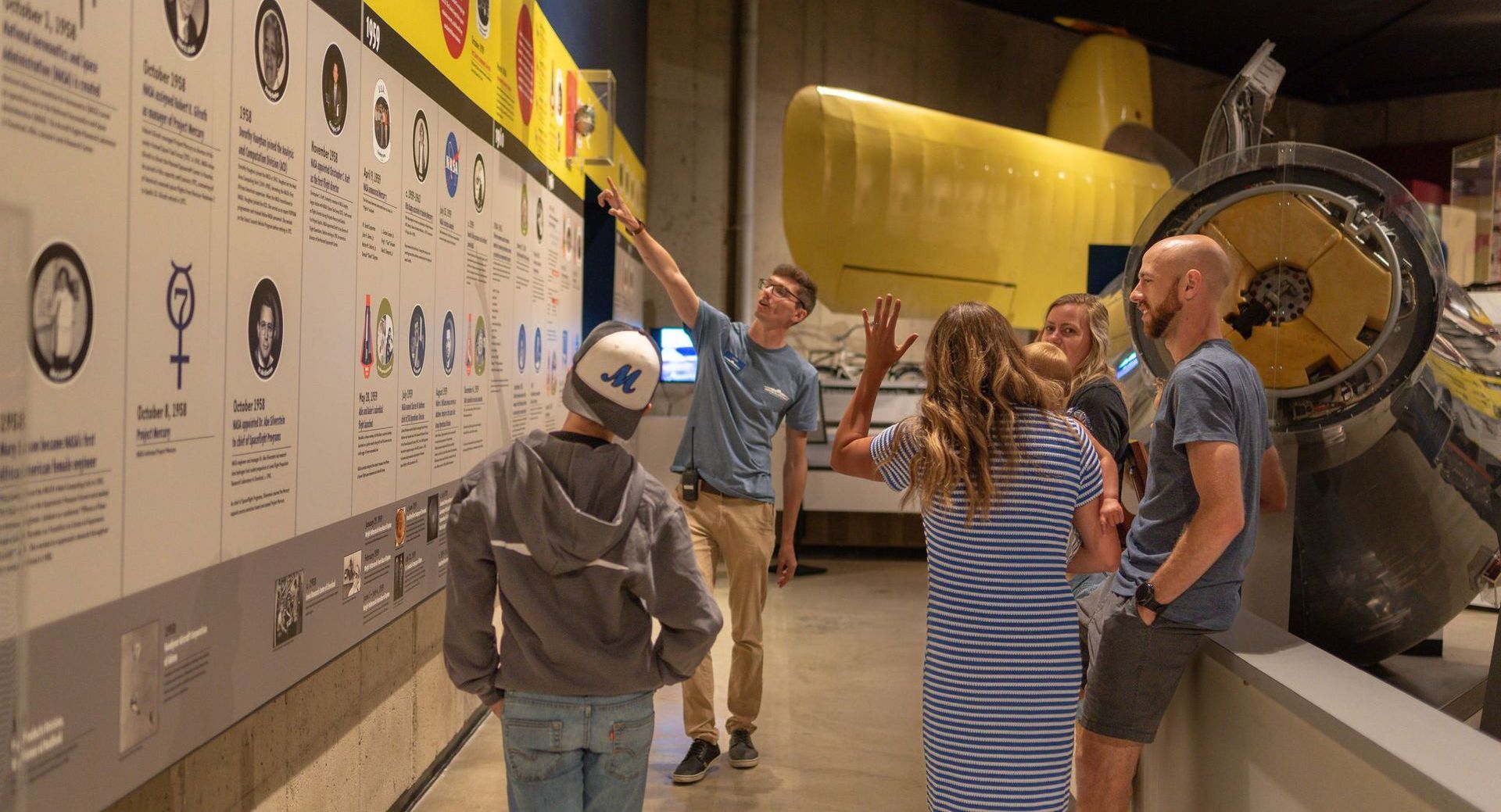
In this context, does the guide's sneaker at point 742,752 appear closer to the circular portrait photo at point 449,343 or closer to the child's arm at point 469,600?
the circular portrait photo at point 449,343

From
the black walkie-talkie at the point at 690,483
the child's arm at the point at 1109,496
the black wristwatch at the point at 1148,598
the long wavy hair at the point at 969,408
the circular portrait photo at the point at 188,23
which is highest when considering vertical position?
the circular portrait photo at the point at 188,23

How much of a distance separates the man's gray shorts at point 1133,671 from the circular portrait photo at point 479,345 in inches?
84.4

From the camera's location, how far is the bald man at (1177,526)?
184cm

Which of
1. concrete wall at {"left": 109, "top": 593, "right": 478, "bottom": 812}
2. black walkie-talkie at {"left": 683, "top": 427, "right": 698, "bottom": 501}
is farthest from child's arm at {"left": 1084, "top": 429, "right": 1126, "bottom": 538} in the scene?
concrete wall at {"left": 109, "top": 593, "right": 478, "bottom": 812}

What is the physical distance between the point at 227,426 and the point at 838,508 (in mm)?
5938

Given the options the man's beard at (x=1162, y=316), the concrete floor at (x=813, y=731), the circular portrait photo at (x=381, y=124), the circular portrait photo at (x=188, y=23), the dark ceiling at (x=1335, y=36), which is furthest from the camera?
the dark ceiling at (x=1335, y=36)

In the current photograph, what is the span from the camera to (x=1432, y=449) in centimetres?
295

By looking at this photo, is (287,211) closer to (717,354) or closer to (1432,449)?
(717,354)

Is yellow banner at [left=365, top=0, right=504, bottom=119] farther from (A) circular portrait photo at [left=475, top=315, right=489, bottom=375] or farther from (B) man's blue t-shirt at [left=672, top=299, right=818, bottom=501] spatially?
(B) man's blue t-shirt at [left=672, top=299, right=818, bottom=501]

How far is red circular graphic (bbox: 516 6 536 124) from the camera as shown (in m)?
3.85

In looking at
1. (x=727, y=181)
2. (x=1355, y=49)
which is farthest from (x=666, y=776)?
(x=1355, y=49)

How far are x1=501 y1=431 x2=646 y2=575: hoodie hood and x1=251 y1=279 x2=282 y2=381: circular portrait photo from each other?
59 cm

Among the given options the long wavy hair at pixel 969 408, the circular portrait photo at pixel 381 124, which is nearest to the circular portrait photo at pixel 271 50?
the circular portrait photo at pixel 381 124

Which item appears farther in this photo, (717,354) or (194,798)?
(717,354)
